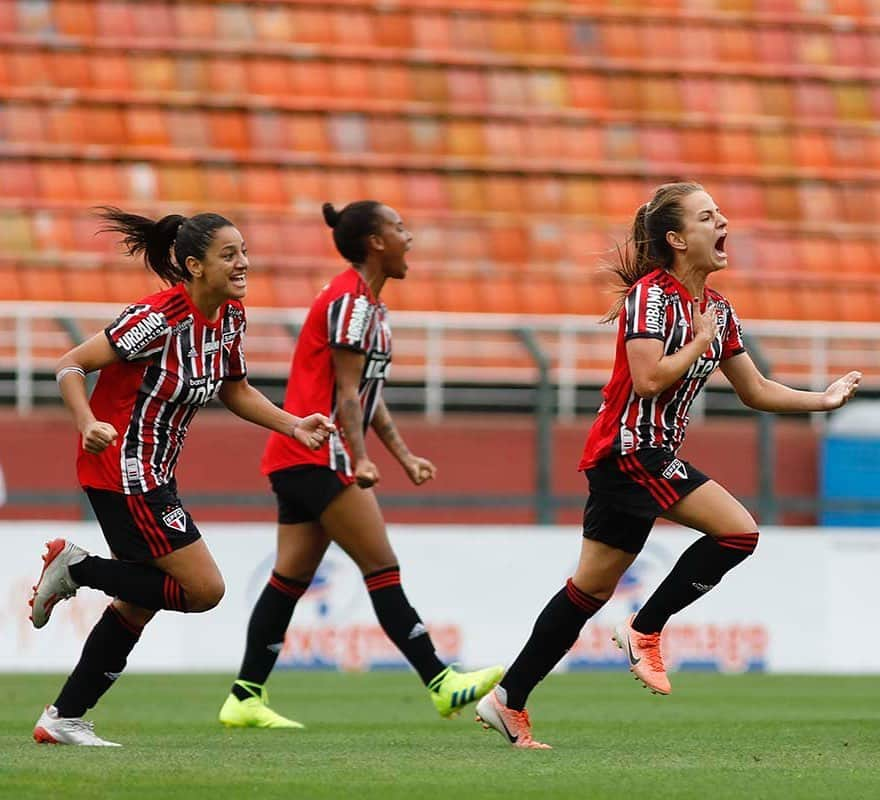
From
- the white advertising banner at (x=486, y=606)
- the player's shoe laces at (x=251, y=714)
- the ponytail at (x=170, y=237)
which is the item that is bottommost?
the white advertising banner at (x=486, y=606)

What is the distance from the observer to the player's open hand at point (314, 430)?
6.93m

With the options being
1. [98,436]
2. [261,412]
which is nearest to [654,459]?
[261,412]

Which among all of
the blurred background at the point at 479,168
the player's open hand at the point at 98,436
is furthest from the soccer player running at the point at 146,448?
the blurred background at the point at 479,168

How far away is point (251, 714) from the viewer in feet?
27.6

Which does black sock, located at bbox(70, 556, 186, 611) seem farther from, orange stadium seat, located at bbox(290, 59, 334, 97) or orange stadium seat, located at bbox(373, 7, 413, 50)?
orange stadium seat, located at bbox(373, 7, 413, 50)

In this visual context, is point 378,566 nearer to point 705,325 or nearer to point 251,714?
point 251,714

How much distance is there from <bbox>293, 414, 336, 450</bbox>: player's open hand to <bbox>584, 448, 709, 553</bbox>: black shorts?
0.91m

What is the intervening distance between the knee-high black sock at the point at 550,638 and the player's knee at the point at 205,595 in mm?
1015

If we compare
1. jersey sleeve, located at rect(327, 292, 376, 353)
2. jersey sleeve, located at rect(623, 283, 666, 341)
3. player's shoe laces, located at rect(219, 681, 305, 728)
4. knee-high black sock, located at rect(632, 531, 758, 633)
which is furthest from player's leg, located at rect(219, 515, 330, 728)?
jersey sleeve, located at rect(623, 283, 666, 341)

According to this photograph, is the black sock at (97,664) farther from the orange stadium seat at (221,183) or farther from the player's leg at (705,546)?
the orange stadium seat at (221,183)

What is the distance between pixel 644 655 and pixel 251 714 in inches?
87.5

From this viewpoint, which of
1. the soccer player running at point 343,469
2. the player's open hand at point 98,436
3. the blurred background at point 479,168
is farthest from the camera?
the blurred background at point 479,168

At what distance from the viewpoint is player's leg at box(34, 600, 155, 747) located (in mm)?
7012

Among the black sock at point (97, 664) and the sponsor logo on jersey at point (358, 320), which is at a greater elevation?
the sponsor logo on jersey at point (358, 320)
